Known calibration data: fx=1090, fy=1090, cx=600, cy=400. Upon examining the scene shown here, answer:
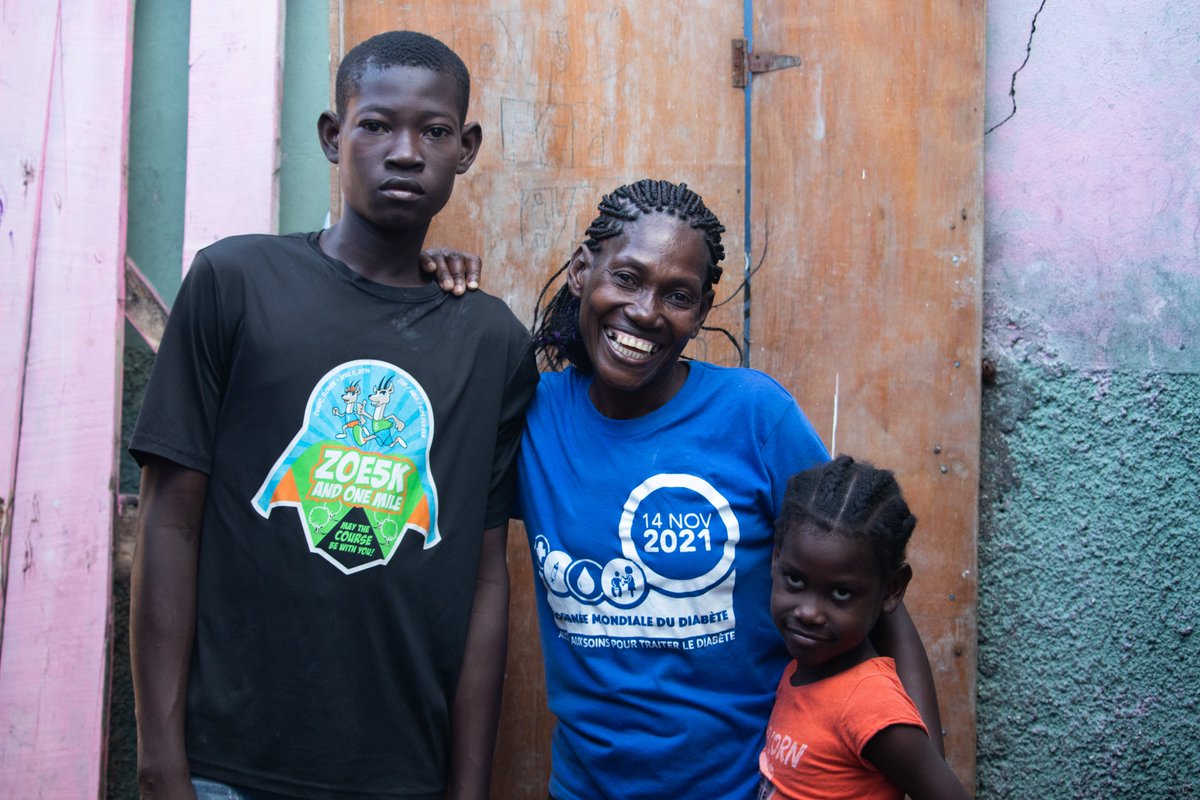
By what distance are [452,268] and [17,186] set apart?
1310 millimetres

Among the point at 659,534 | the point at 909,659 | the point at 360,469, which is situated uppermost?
the point at 360,469

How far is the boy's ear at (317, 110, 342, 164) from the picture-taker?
88.4 inches

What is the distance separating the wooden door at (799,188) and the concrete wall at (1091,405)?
0.13 metres

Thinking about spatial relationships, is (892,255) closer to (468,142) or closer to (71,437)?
(468,142)

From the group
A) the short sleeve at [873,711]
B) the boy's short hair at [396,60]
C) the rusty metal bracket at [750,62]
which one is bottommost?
the short sleeve at [873,711]

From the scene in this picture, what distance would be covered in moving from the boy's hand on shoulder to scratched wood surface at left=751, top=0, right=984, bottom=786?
2.68 feet

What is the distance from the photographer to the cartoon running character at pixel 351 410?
205 cm

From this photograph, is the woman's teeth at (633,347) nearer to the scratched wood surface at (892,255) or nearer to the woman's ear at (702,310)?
the woman's ear at (702,310)

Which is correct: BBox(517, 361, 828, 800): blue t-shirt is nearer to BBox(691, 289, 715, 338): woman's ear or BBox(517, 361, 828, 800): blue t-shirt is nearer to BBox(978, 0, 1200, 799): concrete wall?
BBox(691, 289, 715, 338): woman's ear

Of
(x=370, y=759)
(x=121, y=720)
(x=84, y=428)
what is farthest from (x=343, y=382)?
(x=121, y=720)

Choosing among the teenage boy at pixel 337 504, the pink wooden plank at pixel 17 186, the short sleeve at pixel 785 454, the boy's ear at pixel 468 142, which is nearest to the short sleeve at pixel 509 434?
the teenage boy at pixel 337 504

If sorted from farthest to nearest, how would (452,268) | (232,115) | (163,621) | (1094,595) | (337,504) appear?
1. (232,115)
2. (1094,595)
3. (452,268)
4. (337,504)
5. (163,621)

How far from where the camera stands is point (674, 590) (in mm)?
2004

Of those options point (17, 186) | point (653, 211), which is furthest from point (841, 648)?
point (17, 186)
